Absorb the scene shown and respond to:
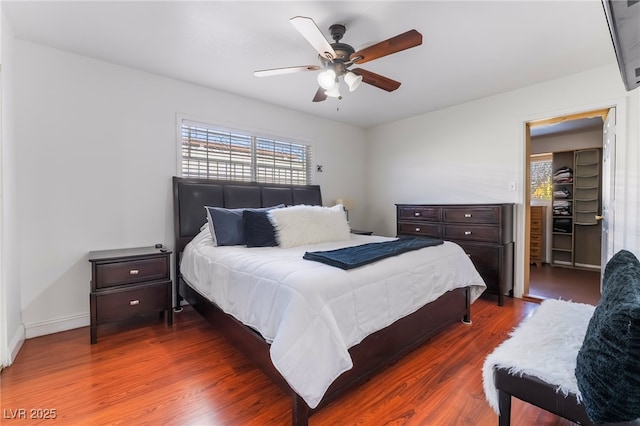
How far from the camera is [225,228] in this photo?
2768 millimetres

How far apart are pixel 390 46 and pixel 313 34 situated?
537 mm

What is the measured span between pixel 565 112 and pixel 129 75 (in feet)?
15.3

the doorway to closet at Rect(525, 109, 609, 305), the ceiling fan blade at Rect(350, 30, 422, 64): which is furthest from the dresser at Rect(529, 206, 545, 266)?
the ceiling fan blade at Rect(350, 30, 422, 64)

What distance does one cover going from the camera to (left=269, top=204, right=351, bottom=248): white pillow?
2693 millimetres

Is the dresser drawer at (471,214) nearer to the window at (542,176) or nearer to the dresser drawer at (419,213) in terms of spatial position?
the dresser drawer at (419,213)

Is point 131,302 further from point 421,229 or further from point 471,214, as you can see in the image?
point 471,214

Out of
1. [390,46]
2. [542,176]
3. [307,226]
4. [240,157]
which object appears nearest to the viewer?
[390,46]

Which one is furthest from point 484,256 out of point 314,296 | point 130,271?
point 130,271

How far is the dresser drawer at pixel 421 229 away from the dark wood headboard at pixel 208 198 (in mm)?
1574

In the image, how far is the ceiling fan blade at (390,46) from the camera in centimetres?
181

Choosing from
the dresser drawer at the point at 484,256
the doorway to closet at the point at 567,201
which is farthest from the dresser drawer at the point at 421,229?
the doorway to closet at the point at 567,201

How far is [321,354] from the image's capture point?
1.38 m

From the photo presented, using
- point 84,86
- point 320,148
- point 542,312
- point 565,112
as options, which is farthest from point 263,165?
point 565,112

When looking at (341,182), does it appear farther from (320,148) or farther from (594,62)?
(594,62)
